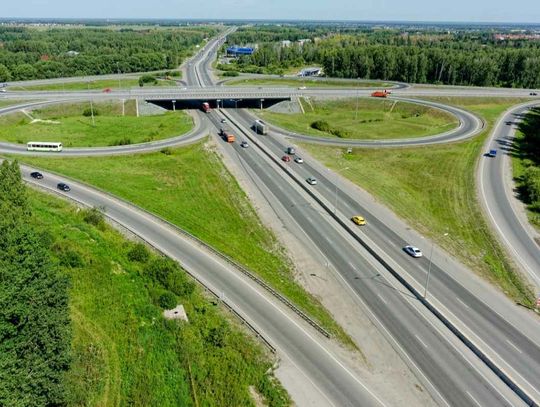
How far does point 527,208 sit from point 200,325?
6887 cm

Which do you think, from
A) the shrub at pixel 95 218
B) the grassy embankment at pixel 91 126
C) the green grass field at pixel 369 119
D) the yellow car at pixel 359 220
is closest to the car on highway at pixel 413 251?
the yellow car at pixel 359 220

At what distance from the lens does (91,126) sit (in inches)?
5015

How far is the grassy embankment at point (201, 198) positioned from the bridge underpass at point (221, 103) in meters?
50.9

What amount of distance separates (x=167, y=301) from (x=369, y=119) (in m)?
113

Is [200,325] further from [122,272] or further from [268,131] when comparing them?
[268,131]

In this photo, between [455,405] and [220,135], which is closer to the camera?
[455,405]

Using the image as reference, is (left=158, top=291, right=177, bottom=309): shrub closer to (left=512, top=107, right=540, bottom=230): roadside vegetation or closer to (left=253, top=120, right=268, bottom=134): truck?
(left=512, top=107, right=540, bottom=230): roadside vegetation

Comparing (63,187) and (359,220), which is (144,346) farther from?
(63,187)

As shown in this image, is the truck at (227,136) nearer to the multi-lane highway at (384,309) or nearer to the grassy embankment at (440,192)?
the grassy embankment at (440,192)

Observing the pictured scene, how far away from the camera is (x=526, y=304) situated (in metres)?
53.6

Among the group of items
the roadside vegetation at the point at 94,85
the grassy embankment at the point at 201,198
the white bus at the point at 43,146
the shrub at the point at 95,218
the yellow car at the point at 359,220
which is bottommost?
the grassy embankment at the point at 201,198

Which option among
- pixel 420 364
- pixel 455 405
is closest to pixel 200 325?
pixel 420 364

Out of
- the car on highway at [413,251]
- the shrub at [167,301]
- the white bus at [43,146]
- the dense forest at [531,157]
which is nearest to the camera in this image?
the shrub at [167,301]

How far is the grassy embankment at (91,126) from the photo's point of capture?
114 metres
